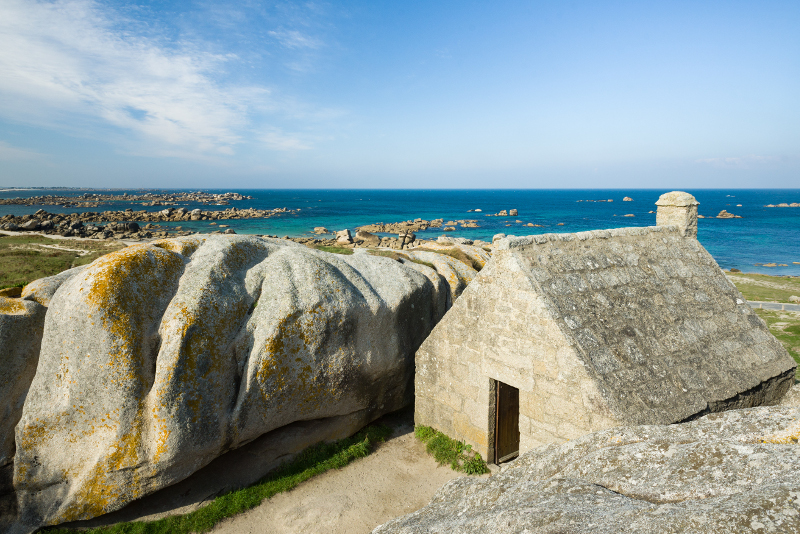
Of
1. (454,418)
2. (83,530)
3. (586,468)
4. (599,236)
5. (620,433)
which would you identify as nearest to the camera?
(586,468)

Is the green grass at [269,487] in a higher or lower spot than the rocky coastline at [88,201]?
lower

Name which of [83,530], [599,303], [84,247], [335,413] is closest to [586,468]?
[599,303]

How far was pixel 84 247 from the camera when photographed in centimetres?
3597

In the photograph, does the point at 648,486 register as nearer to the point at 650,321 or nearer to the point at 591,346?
the point at 591,346

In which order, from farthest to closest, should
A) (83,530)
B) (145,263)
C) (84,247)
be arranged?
(84,247) → (145,263) → (83,530)

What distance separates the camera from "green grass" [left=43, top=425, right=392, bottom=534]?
7.53 metres

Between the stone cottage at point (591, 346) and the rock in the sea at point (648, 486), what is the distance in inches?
135

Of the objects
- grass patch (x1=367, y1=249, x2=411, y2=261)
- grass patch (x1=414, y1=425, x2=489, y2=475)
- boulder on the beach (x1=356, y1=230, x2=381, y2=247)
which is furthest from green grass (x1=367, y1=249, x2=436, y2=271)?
boulder on the beach (x1=356, y1=230, x2=381, y2=247)

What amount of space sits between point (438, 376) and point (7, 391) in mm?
8056

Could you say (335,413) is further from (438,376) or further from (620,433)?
(620,433)

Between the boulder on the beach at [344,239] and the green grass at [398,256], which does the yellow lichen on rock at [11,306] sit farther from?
the boulder on the beach at [344,239]

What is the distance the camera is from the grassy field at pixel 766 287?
24.0 m

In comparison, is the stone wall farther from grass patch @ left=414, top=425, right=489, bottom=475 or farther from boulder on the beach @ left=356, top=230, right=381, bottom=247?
boulder on the beach @ left=356, top=230, right=381, bottom=247

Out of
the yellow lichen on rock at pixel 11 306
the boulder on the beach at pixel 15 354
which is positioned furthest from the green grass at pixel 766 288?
the yellow lichen on rock at pixel 11 306
